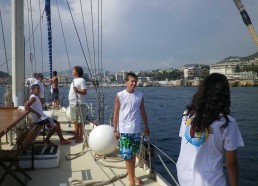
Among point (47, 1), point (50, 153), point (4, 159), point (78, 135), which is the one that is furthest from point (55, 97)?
point (4, 159)

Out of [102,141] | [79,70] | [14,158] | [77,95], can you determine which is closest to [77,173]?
[102,141]

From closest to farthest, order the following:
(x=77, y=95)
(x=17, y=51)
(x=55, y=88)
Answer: (x=17, y=51), (x=77, y=95), (x=55, y=88)

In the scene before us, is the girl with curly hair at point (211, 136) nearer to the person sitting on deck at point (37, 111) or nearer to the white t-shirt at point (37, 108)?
the person sitting on deck at point (37, 111)

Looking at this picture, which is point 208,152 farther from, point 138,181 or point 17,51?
point 17,51

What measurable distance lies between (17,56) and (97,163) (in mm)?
3096

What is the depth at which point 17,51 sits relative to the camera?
686cm

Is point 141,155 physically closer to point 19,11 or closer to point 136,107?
point 136,107

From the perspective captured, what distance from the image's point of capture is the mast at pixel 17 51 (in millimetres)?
6790

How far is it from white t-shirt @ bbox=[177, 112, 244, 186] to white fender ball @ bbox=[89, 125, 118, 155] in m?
3.58

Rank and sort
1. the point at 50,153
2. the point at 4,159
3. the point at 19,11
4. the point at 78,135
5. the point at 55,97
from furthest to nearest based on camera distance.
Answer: the point at 55,97, the point at 78,135, the point at 19,11, the point at 50,153, the point at 4,159

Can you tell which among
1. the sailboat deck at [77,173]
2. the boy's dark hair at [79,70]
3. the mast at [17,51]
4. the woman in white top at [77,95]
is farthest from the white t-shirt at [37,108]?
the boy's dark hair at [79,70]

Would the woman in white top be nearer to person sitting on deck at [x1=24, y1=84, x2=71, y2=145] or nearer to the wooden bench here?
person sitting on deck at [x1=24, y1=84, x2=71, y2=145]

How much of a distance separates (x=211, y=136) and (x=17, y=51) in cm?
571

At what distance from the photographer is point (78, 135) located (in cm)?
735
